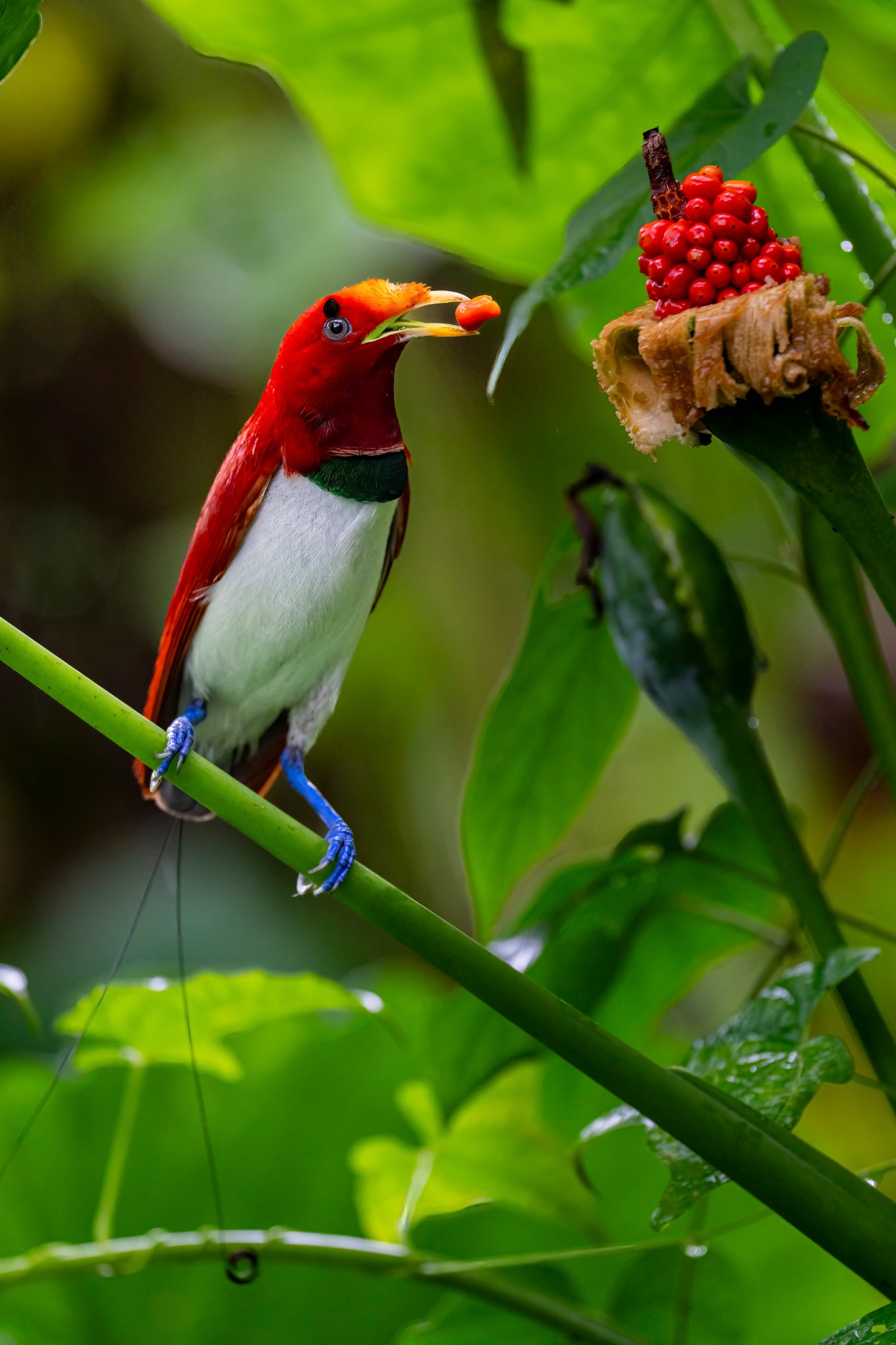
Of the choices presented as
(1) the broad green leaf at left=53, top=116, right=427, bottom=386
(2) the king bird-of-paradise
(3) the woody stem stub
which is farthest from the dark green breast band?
(1) the broad green leaf at left=53, top=116, right=427, bottom=386

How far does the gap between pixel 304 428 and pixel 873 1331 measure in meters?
0.30

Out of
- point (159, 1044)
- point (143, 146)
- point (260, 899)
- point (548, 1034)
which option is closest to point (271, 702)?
point (548, 1034)

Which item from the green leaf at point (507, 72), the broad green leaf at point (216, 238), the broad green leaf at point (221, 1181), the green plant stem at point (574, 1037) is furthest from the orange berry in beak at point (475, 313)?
the broad green leaf at point (216, 238)

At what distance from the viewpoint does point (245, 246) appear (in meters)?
1.12

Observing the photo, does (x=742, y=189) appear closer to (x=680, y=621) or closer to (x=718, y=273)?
(x=718, y=273)

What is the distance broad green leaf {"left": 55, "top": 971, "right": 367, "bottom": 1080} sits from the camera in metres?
0.54

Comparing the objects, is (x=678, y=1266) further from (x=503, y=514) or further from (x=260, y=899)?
(x=503, y=514)

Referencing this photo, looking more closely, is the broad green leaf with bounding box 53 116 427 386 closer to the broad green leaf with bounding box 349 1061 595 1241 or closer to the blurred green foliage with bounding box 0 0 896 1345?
the blurred green foliage with bounding box 0 0 896 1345

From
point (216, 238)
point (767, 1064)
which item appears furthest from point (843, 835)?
point (216, 238)

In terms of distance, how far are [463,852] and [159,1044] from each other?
17 centimetres

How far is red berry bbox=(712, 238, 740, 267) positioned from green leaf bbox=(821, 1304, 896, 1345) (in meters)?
0.28

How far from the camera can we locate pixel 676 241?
289 mm

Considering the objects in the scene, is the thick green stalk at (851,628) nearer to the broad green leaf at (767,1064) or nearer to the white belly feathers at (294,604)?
the broad green leaf at (767,1064)

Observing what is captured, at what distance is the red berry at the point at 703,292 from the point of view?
286mm
